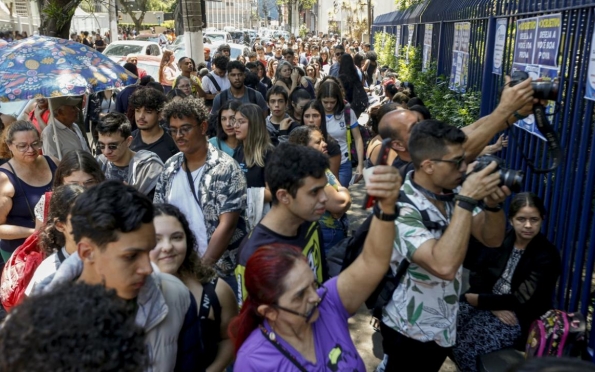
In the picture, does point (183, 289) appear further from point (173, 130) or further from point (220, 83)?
point (220, 83)

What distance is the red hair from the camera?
216cm

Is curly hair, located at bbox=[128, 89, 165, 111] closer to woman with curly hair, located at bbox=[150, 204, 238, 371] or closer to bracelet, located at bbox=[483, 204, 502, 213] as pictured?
woman with curly hair, located at bbox=[150, 204, 238, 371]

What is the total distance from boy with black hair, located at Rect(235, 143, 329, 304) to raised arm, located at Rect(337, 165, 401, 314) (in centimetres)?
49

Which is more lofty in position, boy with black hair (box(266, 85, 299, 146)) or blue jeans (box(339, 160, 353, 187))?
boy with black hair (box(266, 85, 299, 146))

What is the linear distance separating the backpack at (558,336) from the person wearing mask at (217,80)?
7.13 meters

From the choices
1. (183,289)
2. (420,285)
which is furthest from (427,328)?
(183,289)

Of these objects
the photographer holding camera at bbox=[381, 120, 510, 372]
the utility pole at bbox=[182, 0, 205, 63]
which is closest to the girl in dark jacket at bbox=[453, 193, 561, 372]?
the photographer holding camera at bbox=[381, 120, 510, 372]

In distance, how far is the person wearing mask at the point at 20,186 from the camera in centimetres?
410

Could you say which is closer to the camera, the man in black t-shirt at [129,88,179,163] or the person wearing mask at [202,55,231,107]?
the man in black t-shirt at [129,88,179,163]

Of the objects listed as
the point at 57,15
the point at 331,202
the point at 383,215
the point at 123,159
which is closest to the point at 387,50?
the point at 57,15

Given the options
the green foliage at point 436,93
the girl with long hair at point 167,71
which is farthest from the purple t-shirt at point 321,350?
the girl with long hair at point 167,71

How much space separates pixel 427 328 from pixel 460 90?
5.84 metres

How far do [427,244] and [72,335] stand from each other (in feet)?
5.42

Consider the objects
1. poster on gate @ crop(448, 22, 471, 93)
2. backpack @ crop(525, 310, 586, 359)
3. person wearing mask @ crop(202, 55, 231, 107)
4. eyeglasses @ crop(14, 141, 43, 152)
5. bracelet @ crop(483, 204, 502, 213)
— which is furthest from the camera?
person wearing mask @ crop(202, 55, 231, 107)
